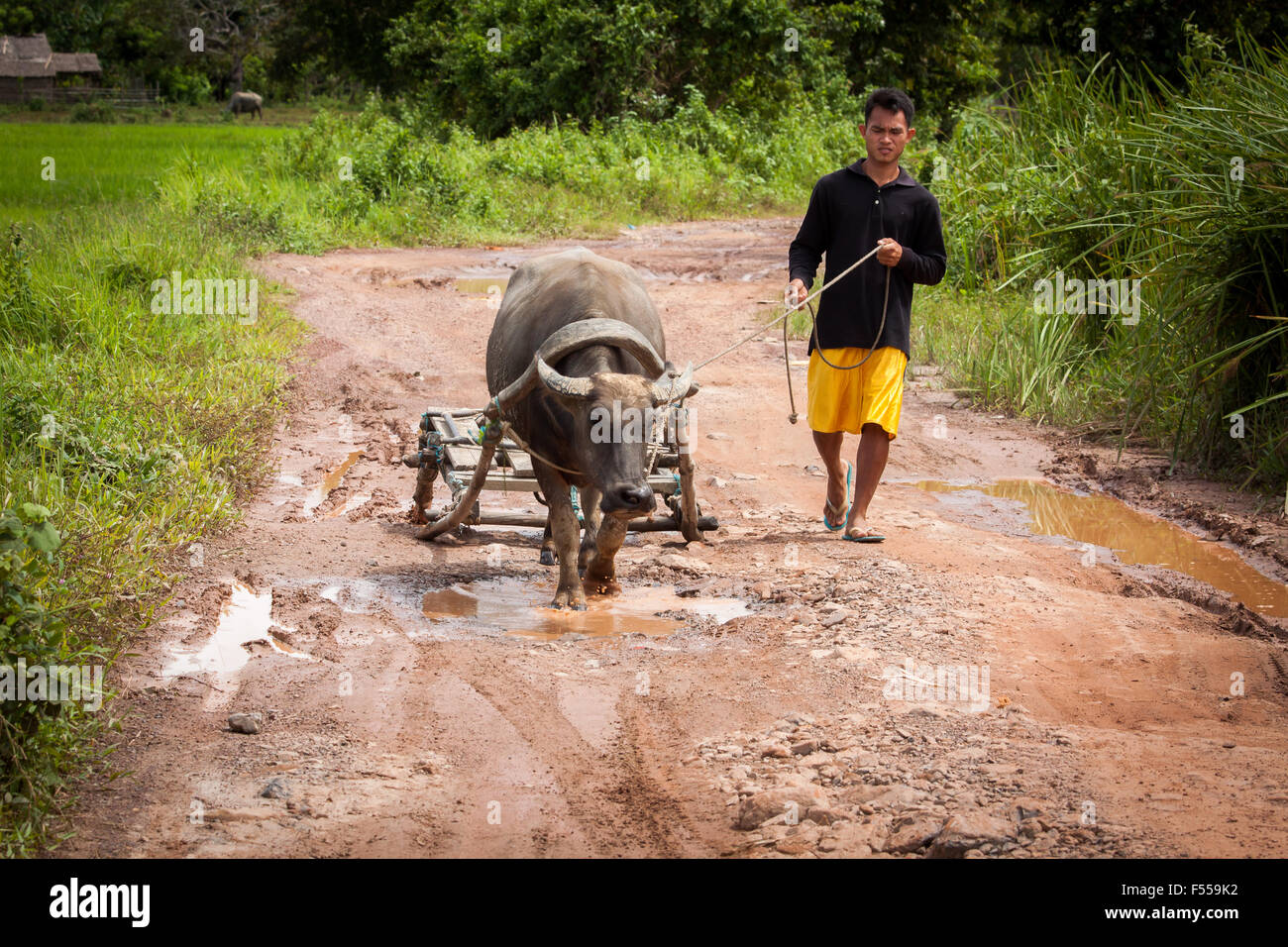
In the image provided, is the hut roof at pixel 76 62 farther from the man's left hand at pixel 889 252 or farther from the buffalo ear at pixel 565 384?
the buffalo ear at pixel 565 384

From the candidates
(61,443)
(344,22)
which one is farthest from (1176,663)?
(344,22)

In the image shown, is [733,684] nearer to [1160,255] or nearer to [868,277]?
[868,277]

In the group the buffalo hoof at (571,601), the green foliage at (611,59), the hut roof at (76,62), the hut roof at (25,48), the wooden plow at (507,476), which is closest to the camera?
the buffalo hoof at (571,601)

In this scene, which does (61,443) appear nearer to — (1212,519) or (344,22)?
(1212,519)

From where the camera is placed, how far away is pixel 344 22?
31.9 meters

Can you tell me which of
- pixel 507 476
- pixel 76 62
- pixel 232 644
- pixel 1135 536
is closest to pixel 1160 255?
pixel 1135 536

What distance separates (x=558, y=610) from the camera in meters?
5.38

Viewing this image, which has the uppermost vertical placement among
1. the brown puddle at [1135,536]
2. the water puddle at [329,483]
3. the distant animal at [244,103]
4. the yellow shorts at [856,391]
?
the distant animal at [244,103]

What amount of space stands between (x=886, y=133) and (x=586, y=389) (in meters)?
2.03

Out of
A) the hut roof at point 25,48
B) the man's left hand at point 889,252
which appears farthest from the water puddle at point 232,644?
the hut roof at point 25,48

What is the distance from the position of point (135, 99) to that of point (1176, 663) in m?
40.9

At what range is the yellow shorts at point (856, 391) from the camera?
606 centimetres

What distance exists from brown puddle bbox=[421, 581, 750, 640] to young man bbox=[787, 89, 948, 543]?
3.91 feet

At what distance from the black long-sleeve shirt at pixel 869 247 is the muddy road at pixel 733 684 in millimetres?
1095
